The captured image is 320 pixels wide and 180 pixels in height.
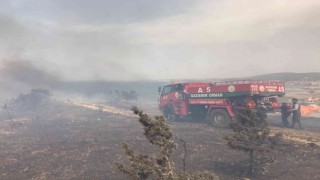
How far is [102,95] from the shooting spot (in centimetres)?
7662

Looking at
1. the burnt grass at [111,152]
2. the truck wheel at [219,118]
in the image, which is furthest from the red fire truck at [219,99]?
the burnt grass at [111,152]

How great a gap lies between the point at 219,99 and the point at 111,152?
389 inches

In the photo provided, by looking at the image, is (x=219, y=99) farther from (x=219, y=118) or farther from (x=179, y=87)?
(x=179, y=87)

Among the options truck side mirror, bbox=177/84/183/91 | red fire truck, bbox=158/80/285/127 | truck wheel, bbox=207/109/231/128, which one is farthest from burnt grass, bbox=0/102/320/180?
truck side mirror, bbox=177/84/183/91

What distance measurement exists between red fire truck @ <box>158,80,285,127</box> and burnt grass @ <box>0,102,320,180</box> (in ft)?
Answer: 3.75

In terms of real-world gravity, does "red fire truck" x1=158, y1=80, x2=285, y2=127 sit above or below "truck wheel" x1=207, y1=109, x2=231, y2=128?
above

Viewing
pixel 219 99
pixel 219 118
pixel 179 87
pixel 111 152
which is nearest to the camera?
pixel 111 152

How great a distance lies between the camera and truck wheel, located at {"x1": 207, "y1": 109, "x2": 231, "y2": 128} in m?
24.8

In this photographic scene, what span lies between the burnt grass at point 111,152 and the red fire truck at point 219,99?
3.75 ft

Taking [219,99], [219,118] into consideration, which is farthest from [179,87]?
[219,118]

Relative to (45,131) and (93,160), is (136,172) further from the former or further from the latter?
(45,131)

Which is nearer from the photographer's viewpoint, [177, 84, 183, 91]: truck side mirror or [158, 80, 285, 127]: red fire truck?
[158, 80, 285, 127]: red fire truck

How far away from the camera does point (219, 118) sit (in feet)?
82.9

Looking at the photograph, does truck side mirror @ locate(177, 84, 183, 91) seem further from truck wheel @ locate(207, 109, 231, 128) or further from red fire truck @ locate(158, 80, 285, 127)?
truck wheel @ locate(207, 109, 231, 128)
